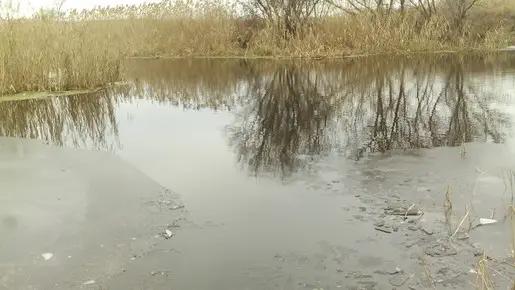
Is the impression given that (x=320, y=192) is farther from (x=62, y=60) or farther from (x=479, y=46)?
(x=479, y=46)

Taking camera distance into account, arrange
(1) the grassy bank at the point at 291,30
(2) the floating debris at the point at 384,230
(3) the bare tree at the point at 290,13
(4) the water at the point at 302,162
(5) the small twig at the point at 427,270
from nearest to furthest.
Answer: (5) the small twig at the point at 427,270 < (4) the water at the point at 302,162 < (2) the floating debris at the point at 384,230 < (1) the grassy bank at the point at 291,30 < (3) the bare tree at the point at 290,13

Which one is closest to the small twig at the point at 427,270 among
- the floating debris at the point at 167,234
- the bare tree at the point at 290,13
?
the floating debris at the point at 167,234

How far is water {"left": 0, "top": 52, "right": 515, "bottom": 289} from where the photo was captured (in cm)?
309

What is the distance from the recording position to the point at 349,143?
607 centimetres

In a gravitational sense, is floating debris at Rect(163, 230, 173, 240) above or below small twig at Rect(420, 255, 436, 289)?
above

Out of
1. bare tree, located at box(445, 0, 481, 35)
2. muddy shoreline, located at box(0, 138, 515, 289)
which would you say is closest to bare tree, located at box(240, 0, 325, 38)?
bare tree, located at box(445, 0, 481, 35)

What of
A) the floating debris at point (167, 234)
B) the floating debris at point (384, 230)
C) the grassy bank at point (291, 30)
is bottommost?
the floating debris at point (384, 230)

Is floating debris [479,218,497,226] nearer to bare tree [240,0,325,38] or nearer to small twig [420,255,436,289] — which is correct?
small twig [420,255,436,289]

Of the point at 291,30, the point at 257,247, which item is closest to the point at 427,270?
the point at 257,247

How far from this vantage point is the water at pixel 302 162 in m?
3.09

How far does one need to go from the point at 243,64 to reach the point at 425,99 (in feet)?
28.8

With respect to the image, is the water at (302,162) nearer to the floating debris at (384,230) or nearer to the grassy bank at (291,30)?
the floating debris at (384,230)

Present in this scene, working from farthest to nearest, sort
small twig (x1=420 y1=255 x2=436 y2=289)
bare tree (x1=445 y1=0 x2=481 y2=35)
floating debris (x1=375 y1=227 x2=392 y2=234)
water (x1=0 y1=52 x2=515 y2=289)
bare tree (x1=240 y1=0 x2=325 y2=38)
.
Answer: bare tree (x1=445 y1=0 x2=481 y2=35)
bare tree (x1=240 y1=0 x2=325 y2=38)
floating debris (x1=375 y1=227 x2=392 y2=234)
water (x1=0 y1=52 x2=515 y2=289)
small twig (x1=420 y1=255 x2=436 y2=289)

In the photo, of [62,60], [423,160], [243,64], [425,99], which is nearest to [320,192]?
[423,160]
